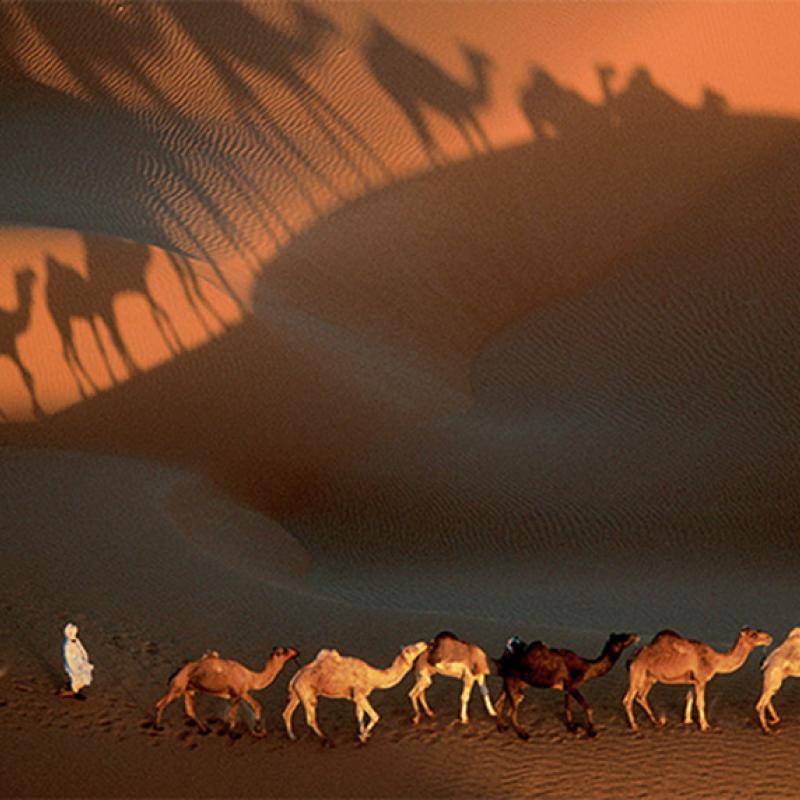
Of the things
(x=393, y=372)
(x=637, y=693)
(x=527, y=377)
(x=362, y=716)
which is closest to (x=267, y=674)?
(x=362, y=716)

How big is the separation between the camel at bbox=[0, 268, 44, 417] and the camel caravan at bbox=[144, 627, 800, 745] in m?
7.80

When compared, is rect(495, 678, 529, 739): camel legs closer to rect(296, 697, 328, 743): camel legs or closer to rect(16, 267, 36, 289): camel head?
rect(296, 697, 328, 743): camel legs

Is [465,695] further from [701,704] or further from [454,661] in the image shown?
[701,704]

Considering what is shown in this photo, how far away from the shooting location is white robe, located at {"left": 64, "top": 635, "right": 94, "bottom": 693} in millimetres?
10195

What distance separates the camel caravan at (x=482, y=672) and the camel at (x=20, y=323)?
780 cm

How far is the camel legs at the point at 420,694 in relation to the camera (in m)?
9.91

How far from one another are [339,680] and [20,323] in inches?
377

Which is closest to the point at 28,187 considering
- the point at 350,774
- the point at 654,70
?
the point at 654,70

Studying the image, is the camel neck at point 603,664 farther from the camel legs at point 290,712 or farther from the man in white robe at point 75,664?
the man in white robe at point 75,664

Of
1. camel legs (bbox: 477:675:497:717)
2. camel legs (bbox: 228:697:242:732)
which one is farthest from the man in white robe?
camel legs (bbox: 477:675:497:717)

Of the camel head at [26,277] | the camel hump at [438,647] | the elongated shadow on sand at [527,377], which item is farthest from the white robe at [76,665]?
the camel head at [26,277]

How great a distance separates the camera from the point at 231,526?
1477cm

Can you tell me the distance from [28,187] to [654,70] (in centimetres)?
1181

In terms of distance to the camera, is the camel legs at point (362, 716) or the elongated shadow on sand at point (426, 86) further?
the elongated shadow on sand at point (426, 86)
